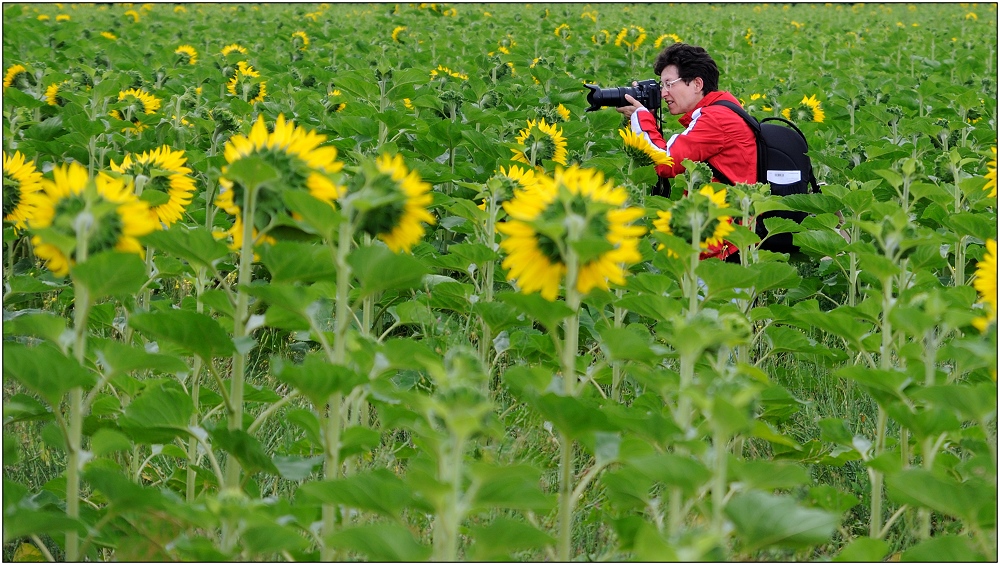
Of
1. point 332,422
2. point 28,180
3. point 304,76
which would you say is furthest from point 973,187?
point 304,76

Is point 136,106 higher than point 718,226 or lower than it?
higher

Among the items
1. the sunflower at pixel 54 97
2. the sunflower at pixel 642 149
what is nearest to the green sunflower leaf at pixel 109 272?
the sunflower at pixel 642 149

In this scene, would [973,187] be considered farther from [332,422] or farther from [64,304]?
[64,304]

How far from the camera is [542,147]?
4277 millimetres

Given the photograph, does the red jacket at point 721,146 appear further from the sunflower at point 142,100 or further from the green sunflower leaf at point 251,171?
the green sunflower leaf at point 251,171

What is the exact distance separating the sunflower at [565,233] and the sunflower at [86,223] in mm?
680

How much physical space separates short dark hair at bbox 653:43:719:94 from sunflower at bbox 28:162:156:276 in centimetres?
354

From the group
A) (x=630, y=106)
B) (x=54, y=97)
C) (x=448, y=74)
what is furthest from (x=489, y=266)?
(x=448, y=74)

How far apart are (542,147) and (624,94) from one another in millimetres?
1015

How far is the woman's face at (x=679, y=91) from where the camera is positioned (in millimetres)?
5066

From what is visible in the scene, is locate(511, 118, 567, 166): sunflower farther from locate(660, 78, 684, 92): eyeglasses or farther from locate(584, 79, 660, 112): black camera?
locate(660, 78, 684, 92): eyeglasses

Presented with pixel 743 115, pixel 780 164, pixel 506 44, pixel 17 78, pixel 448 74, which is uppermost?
pixel 506 44

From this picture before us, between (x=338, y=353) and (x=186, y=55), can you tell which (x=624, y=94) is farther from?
(x=186, y=55)

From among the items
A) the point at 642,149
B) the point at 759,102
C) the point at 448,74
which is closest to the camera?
the point at 642,149
